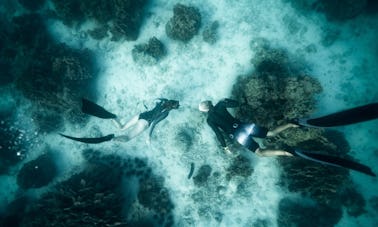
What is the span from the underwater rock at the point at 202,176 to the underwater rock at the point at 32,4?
1068 centimetres

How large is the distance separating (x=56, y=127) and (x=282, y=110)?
917 cm

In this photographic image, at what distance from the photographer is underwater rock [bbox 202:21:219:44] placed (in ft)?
35.5

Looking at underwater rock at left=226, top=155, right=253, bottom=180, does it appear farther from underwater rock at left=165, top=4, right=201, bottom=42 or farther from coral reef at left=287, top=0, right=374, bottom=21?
coral reef at left=287, top=0, right=374, bottom=21

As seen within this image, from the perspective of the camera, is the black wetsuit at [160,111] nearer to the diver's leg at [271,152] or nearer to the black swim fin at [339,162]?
the diver's leg at [271,152]

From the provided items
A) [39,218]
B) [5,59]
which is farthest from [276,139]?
[5,59]

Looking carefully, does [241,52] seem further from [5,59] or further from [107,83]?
[5,59]

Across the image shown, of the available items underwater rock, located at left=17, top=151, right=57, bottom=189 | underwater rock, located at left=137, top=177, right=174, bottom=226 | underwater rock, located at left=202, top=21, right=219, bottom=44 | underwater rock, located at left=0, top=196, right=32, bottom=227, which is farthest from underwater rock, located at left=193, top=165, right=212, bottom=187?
underwater rock, located at left=0, top=196, right=32, bottom=227

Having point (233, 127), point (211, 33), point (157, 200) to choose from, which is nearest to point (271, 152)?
point (233, 127)

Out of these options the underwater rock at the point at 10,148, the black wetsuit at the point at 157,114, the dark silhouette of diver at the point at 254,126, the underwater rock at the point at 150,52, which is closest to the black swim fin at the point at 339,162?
the dark silhouette of diver at the point at 254,126

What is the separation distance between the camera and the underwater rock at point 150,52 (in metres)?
11.0

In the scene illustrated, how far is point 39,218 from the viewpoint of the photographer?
32.4 feet

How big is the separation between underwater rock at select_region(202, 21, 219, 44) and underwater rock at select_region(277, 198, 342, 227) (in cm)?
658

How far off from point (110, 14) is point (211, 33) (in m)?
4.29

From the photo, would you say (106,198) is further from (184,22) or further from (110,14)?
(110,14)
